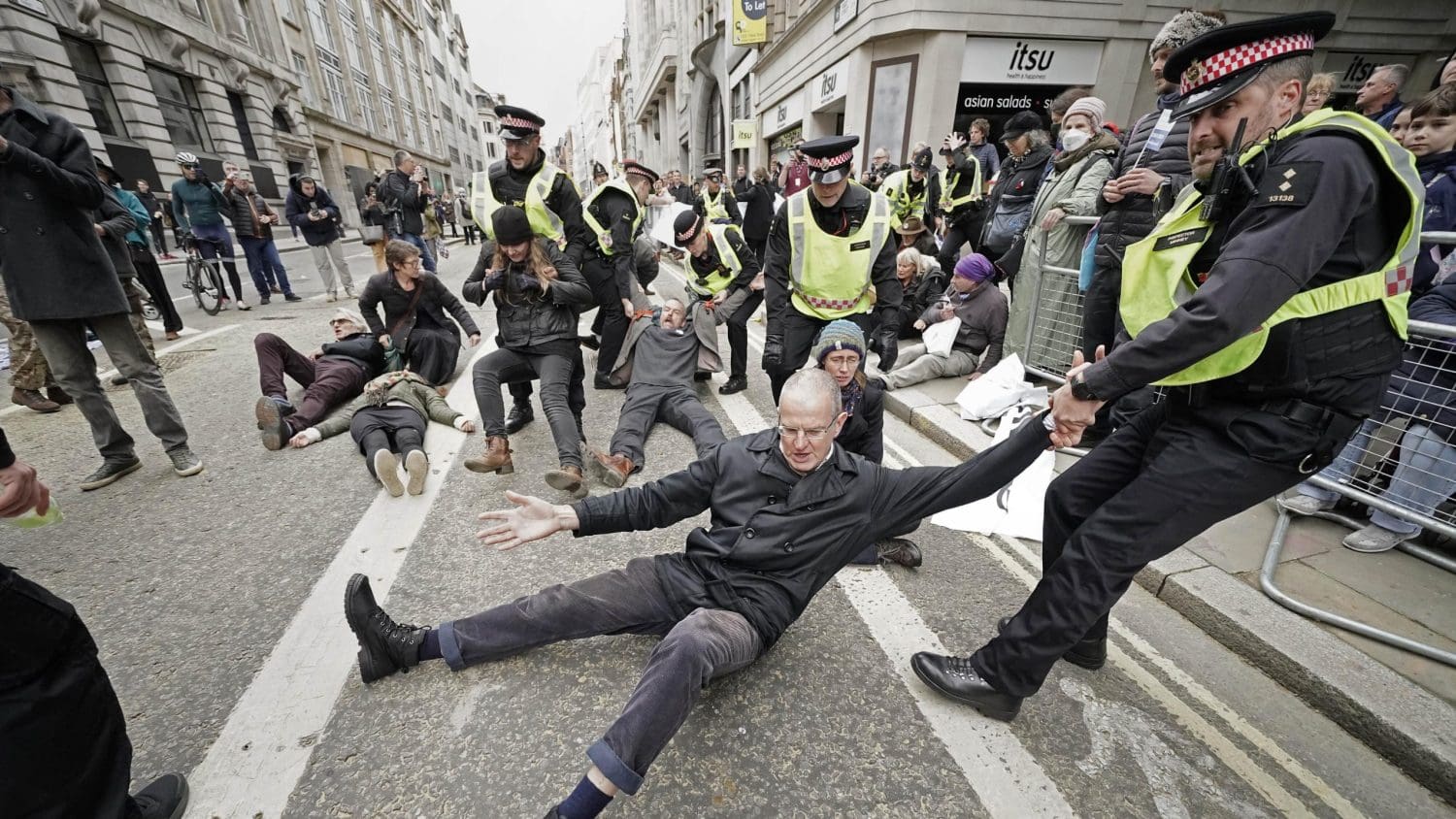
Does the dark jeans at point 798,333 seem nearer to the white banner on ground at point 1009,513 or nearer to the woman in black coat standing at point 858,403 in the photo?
the woman in black coat standing at point 858,403

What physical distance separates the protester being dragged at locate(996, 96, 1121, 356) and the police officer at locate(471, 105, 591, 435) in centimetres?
375

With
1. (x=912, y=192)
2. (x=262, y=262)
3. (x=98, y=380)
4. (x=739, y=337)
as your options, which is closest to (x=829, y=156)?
(x=739, y=337)

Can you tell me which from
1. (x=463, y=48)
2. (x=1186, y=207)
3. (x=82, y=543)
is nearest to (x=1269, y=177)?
(x=1186, y=207)

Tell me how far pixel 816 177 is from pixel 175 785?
3.86 m

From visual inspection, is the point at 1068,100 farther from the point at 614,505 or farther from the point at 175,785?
the point at 175,785

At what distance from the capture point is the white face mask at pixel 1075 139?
4168 mm

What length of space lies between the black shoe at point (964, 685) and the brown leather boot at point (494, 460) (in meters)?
2.64

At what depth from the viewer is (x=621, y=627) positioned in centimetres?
205

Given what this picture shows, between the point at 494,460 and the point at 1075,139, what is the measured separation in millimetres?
4811

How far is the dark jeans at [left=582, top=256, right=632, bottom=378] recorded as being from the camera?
5133mm

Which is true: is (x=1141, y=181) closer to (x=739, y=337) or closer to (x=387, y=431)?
(x=739, y=337)

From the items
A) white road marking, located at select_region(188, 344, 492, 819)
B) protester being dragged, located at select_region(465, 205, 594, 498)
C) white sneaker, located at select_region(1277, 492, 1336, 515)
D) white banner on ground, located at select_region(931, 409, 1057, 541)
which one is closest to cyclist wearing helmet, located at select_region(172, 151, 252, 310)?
protester being dragged, located at select_region(465, 205, 594, 498)

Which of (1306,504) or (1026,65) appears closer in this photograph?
(1306,504)

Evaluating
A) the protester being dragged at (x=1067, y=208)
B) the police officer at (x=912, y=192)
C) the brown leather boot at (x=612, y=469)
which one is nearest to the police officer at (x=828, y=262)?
the brown leather boot at (x=612, y=469)
